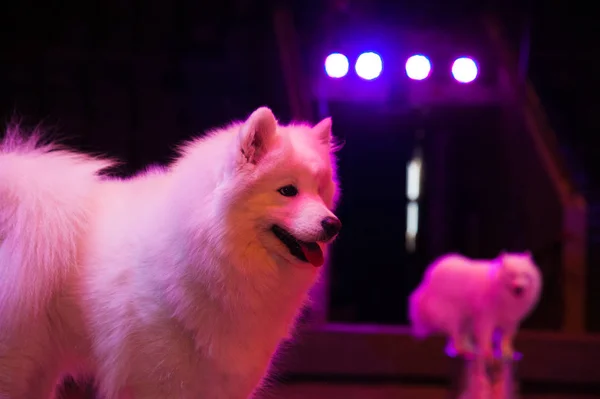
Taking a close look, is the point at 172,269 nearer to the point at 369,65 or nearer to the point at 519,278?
the point at 519,278

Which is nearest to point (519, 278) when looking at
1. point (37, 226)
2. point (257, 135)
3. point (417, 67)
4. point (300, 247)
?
point (417, 67)

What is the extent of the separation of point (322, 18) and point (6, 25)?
2.98m

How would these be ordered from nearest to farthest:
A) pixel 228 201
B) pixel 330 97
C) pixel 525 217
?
pixel 228 201 → pixel 330 97 → pixel 525 217

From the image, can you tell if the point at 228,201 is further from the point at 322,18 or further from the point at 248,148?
the point at 322,18

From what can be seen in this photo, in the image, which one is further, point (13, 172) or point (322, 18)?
point (322, 18)

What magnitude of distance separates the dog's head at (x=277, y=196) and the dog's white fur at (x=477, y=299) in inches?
82.1

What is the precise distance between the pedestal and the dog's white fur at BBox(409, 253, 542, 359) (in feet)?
0.61

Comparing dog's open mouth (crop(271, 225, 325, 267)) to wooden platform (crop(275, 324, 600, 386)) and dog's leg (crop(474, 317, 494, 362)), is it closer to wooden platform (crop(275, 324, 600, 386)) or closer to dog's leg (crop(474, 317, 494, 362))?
dog's leg (crop(474, 317, 494, 362))

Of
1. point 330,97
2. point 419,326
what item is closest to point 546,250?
point 419,326

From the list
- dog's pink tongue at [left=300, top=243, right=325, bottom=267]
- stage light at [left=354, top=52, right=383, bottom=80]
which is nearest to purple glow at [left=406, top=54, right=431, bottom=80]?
stage light at [left=354, top=52, right=383, bottom=80]

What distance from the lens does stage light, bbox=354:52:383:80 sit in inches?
207

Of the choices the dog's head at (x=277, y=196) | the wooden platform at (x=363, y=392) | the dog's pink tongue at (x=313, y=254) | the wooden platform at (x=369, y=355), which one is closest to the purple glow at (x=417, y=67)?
the wooden platform at (x=369, y=355)

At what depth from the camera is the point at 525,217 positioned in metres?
5.86

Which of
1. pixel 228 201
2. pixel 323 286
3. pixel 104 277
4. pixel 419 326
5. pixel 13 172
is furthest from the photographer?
pixel 323 286
